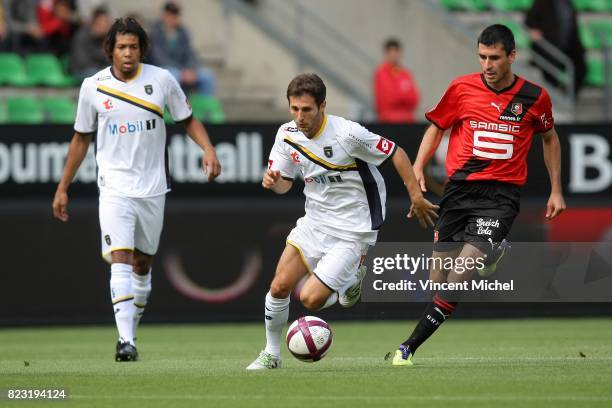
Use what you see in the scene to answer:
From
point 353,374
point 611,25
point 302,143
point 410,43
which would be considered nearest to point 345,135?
point 302,143

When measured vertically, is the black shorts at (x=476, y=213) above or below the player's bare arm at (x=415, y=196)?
below

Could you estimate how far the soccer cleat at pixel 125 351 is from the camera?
10461 mm

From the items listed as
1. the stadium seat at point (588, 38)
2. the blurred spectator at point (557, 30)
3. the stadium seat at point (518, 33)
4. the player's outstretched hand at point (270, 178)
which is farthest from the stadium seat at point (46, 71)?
the player's outstretched hand at point (270, 178)

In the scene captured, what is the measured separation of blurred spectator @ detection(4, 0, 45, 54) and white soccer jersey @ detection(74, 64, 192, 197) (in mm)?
8715

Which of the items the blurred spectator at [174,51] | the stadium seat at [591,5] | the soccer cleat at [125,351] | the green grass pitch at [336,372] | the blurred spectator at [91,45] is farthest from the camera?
the stadium seat at [591,5]

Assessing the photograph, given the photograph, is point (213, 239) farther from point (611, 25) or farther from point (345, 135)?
point (611, 25)

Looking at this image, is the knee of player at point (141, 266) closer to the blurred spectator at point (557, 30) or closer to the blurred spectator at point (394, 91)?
the blurred spectator at point (394, 91)

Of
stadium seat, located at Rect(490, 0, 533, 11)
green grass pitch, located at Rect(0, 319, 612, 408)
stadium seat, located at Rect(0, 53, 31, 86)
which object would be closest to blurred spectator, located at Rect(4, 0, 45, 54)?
stadium seat, located at Rect(0, 53, 31, 86)

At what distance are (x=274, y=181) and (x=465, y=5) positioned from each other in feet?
47.1

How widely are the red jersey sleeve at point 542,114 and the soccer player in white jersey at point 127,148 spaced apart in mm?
2419

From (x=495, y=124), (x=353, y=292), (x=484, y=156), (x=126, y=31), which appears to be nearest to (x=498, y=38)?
(x=495, y=124)

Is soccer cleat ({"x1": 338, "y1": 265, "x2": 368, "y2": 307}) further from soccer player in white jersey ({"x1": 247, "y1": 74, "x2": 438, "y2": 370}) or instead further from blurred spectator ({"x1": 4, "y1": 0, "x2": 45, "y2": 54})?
blurred spectator ({"x1": 4, "y1": 0, "x2": 45, "y2": 54})

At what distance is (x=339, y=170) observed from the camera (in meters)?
9.57

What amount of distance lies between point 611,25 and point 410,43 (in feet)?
12.8
